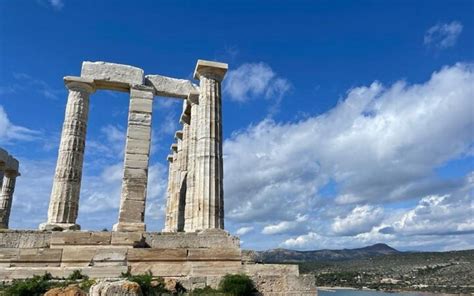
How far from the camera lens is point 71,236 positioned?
1650 cm

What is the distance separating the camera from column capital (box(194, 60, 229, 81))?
21.5m

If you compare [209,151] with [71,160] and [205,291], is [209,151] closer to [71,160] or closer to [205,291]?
[71,160]

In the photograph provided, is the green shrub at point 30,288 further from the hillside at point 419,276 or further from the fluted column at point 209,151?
the hillside at point 419,276

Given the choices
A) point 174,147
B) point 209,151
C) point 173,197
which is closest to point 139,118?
point 209,151

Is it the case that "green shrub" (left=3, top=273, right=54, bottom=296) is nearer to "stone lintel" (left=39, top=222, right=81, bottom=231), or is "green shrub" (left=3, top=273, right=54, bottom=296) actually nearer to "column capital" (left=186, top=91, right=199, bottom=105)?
"stone lintel" (left=39, top=222, right=81, bottom=231)

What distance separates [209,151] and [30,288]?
10.5 m

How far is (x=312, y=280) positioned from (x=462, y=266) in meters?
117

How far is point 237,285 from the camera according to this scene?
13859mm

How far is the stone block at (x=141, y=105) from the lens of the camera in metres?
21.1

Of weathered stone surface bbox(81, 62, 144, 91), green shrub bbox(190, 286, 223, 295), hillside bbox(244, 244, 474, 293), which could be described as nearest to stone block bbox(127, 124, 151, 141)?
weathered stone surface bbox(81, 62, 144, 91)

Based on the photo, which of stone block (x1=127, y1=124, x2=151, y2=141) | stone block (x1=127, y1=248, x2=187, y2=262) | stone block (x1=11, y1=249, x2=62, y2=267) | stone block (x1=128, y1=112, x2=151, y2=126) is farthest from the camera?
stone block (x1=128, y1=112, x2=151, y2=126)

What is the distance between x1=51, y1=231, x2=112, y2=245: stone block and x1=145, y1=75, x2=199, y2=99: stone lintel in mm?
8951

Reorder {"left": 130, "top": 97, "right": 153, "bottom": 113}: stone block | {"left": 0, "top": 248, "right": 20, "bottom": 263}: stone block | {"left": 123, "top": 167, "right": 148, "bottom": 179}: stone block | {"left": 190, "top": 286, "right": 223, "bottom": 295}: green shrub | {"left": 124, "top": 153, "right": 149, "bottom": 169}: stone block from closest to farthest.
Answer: {"left": 190, "top": 286, "right": 223, "bottom": 295}: green shrub → {"left": 0, "top": 248, "right": 20, "bottom": 263}: stone block → {"left": 123, "top": 167, "right": 148, "bottom": 179}: stone block → {"left": 124, "top": 153, "right": 149, "bottom": 169}: stone block → {"left": 130, "top": 97, "right": 153, "bottom": 113}: stone block

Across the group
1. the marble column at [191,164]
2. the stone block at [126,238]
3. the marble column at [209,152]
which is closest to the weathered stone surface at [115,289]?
the stone block at [126,238]
